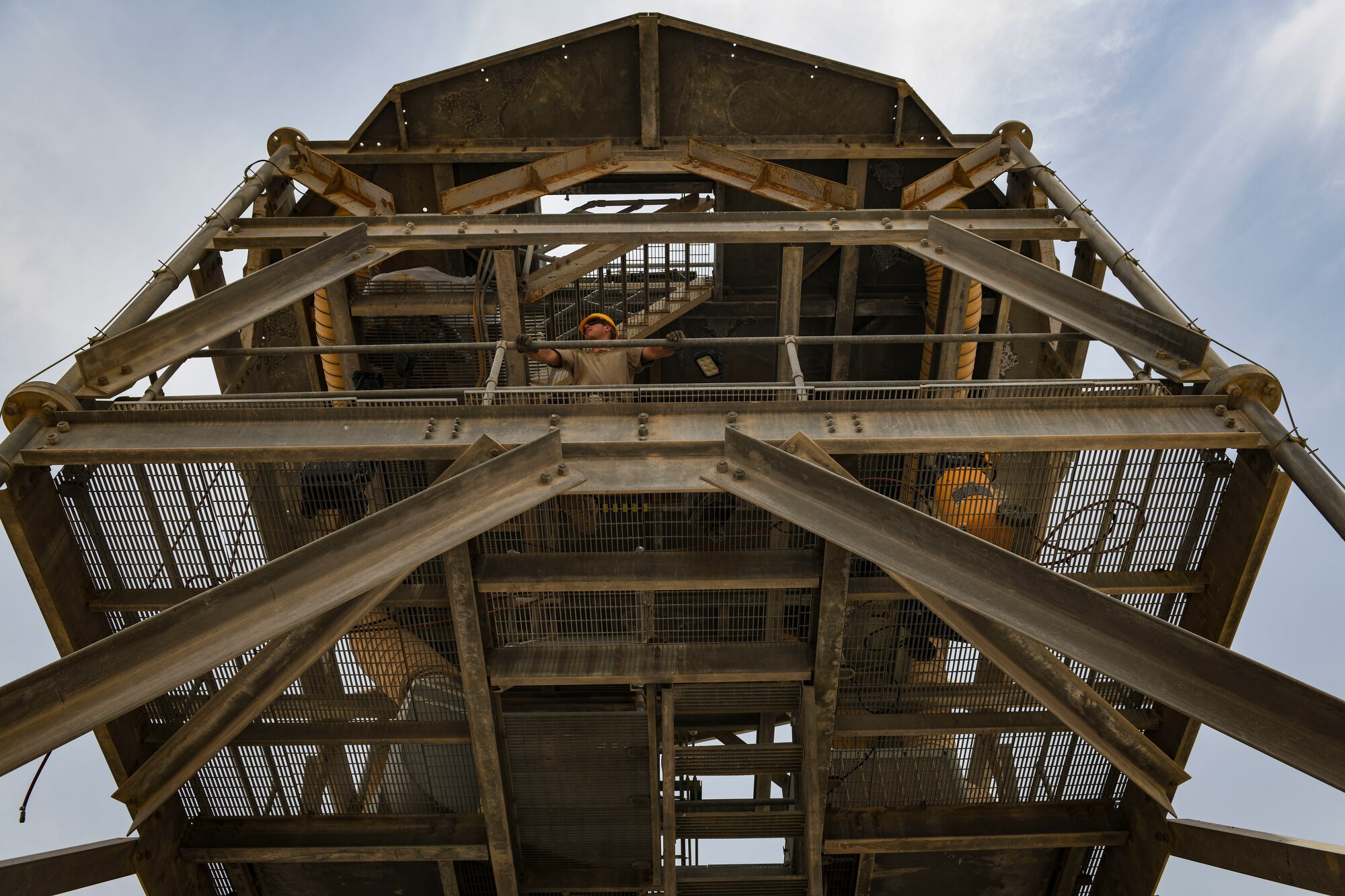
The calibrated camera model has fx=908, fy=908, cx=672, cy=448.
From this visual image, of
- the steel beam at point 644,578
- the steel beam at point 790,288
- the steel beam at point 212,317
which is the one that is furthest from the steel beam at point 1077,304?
the steel beam at point 212,317

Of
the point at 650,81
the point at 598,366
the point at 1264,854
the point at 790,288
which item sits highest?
the point at 650,81

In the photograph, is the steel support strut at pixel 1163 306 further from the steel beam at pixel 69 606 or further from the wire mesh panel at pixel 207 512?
the steel beam at pixel 69 606

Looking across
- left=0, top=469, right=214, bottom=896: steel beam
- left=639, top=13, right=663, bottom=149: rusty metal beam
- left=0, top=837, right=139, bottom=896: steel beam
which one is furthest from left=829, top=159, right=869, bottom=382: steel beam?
left=0, top=837, right=139, bottom=896: steel beam

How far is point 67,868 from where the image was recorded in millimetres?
6285

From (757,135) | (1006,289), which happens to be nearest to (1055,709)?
(1006,289)

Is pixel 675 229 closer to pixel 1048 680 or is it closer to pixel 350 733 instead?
pixel 1048 680

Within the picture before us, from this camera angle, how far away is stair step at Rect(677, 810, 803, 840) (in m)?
7.47

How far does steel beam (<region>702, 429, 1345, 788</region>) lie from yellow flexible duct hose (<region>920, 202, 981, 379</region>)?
511cm

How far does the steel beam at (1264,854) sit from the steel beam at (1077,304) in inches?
128

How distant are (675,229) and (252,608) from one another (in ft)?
14.3

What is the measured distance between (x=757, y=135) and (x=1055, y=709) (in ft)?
24.4

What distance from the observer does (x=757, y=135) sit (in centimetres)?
1075

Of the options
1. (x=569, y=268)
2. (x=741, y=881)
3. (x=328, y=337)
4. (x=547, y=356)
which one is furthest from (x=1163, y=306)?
(x=328, y=337)

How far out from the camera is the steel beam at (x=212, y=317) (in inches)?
239
